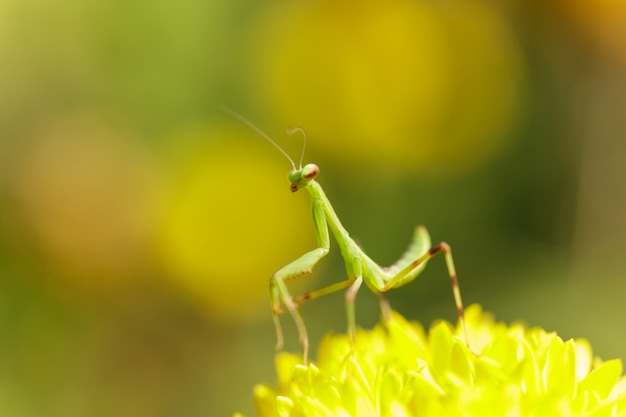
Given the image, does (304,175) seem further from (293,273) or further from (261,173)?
(261,173)

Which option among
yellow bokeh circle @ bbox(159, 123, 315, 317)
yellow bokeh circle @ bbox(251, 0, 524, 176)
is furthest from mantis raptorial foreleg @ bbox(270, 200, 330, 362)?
yellow bokeh circle @ bbox(251, 0, 524, 176)

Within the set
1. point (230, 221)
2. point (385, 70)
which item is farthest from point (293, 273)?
point (385, 70)

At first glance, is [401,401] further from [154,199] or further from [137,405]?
[154,199]

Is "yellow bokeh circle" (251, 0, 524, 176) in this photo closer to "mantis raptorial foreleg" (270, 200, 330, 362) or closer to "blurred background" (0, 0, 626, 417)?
"blurred background" (0, 0, 626, 417)

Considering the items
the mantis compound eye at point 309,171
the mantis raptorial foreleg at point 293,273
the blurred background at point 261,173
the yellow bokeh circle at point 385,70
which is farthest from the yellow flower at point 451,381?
the yellow bokeh circle at point 385,70

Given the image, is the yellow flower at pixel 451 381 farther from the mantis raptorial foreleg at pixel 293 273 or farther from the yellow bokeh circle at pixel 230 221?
the yellow bokeh circle at pixel 230 221

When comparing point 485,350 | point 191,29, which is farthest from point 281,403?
point 191,29
